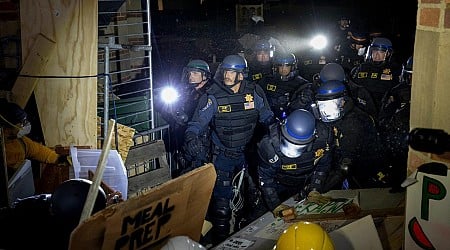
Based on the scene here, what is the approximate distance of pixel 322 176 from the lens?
17.7 feet

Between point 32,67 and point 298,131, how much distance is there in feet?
9.05

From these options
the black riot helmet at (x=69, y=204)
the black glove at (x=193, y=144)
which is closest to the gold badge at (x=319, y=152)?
the black glove at (x=193, y=144)

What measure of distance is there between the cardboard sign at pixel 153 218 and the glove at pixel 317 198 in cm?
136

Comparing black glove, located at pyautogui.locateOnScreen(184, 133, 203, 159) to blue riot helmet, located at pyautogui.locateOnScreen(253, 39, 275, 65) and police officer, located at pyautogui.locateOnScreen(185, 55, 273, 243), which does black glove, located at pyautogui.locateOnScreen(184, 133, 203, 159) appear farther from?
blue riot helmet, located at pyautogui.locateOnScreen(253, 39, 275, 65)

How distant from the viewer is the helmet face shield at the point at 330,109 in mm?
6070

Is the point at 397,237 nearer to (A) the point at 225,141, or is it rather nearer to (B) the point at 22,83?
(A) the point at 225,141

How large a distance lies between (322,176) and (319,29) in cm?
1279

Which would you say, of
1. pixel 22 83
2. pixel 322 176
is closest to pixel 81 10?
pixel 22 83

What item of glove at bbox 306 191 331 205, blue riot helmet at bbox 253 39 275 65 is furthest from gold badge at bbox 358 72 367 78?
glove at bbox 306 191 331 205

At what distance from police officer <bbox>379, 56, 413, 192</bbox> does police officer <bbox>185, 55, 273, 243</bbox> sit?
1.52 metres

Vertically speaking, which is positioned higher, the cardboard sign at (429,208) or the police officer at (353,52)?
the police officer at (353,52)

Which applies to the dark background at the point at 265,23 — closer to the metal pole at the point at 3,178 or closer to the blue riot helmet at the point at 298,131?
the blue riot helmet at the point at 298,131

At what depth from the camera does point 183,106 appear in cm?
738

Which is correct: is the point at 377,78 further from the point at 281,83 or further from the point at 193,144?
the point at 193,144
